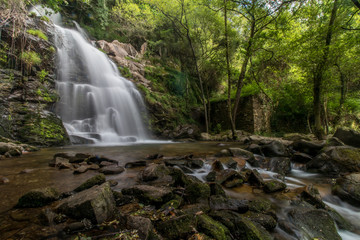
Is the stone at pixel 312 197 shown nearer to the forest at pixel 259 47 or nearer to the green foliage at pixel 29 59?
the forest at pixel 259 47

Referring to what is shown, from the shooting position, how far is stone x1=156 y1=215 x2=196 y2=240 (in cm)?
135

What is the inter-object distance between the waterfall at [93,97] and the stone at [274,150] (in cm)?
761

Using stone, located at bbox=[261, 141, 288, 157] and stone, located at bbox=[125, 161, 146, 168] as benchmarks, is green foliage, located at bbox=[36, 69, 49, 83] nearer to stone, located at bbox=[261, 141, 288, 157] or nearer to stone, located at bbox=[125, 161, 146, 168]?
stone, located at bbox=[125, 161, 146, 168]

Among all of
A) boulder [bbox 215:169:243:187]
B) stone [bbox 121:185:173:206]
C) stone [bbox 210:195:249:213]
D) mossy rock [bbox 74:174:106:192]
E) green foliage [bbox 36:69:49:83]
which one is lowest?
boulder [bbox 215:169:243:187]

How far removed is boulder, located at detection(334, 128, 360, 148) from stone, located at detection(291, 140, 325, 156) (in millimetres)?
1142

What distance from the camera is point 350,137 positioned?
5.44 metres

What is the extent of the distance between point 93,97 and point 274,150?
10532mm

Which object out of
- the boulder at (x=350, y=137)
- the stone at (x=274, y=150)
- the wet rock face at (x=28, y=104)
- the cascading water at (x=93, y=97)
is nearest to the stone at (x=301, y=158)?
the stone at (x=274, y=150)

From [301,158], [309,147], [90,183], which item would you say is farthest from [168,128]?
[90,183]

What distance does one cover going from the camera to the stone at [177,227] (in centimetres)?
135

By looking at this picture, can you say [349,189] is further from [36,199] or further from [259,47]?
[259,47]

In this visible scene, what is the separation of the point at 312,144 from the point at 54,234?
6.43 m

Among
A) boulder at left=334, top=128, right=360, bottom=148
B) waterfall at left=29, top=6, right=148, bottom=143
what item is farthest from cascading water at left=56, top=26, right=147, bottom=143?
boulder at left=334, top=128, right=360, bottom=148

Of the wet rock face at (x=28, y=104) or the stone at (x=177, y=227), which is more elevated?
the wet rock face at (x=28, y=104)
